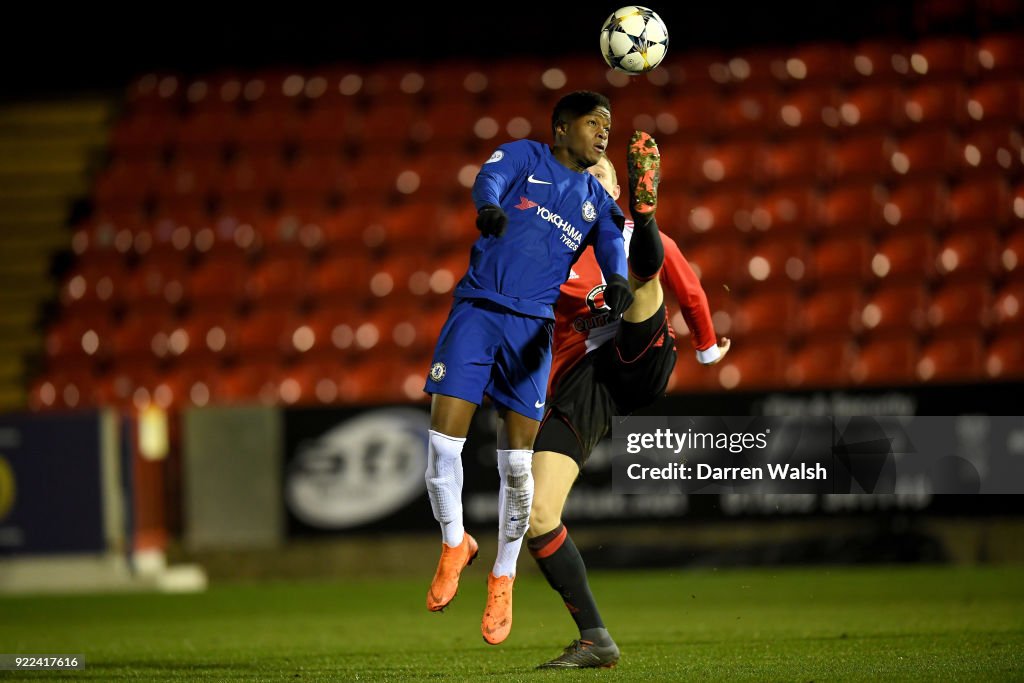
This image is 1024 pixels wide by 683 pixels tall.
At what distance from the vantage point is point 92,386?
1095 centimetres

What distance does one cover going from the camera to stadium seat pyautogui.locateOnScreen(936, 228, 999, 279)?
32.7 feet

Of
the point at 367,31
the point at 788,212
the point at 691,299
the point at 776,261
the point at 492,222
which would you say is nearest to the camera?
the point at 492,222

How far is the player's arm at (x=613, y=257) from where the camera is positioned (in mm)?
4289

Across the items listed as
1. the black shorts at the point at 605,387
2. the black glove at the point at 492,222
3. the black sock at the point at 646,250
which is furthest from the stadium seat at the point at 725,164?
the black glove at the point at 492,222

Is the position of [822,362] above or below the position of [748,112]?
below

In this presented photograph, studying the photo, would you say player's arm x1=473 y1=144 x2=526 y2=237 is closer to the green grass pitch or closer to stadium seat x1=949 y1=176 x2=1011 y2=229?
the green grass pitch

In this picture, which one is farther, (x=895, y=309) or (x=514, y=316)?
(x=895, y=309)

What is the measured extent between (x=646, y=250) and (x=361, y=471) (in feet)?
15.0

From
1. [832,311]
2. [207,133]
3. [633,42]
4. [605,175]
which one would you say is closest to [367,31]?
[207,133]

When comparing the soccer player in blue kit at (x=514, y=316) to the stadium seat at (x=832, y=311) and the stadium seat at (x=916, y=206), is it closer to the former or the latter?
the stadium seat at (x=832, y=311)

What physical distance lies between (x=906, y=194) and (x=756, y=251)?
4.15 feet

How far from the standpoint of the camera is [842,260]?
10.3 meters

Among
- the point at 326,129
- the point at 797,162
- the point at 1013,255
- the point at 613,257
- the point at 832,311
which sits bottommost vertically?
the point at 613,257

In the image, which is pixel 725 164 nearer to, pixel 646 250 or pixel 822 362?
pixel 822 362
